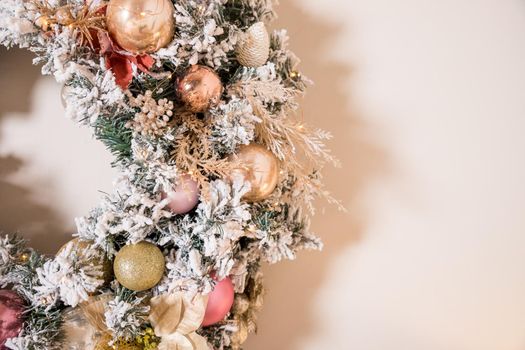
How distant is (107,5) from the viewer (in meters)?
0.72

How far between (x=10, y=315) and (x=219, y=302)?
1.07 feet

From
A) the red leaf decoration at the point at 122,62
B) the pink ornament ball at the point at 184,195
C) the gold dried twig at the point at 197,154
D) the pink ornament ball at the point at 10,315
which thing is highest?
the red leaf decoration at the point at 122,62

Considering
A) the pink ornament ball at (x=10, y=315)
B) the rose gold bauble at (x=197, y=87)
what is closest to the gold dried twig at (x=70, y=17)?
the rose gold bauble at (x=197, y=87)

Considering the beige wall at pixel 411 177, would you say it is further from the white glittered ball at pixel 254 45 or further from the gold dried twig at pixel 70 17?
the gold dried twig at pixel 70 17

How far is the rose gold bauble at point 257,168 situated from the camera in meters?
0.80

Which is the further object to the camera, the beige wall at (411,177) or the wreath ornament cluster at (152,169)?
the beige wall at (411,177)

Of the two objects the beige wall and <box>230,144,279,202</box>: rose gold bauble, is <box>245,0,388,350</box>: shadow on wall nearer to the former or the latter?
the beige wall

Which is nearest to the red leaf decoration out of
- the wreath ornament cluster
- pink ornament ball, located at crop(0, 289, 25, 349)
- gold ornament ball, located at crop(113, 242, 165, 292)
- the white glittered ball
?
the wreath ornament cluster

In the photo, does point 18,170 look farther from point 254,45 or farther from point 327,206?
point 327,206

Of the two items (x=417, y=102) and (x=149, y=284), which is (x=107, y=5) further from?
(x=417, y=102)

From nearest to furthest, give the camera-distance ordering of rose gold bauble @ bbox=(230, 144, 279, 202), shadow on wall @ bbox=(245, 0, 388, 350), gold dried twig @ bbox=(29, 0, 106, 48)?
1. gold dried twig @ bbox=(29, 0, 106, 48)
2. rose gold bauble @ bbox=(230, 144, 279, 202)
3. shadow on wall @ bbox=(245, 0, 388, 350)

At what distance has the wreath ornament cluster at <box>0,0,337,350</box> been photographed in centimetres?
69

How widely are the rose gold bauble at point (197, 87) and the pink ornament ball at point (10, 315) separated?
404 mm

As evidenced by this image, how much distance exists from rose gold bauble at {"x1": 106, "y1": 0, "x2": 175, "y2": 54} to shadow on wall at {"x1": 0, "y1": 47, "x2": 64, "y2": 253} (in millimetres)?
242
